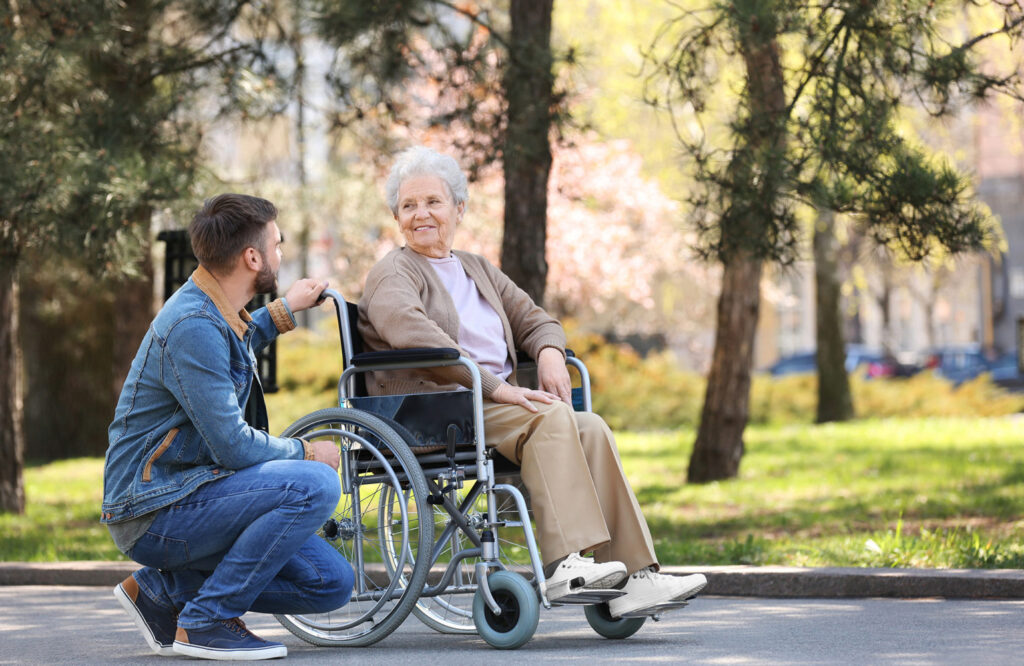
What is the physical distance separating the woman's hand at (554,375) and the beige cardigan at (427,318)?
56 mm

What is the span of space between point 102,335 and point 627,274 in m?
11.8

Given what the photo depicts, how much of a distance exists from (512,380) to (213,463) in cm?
123

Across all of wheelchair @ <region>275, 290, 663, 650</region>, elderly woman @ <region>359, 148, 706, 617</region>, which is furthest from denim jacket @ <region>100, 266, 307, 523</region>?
elderly woman @ <region>359, 148, 706, 617</region>

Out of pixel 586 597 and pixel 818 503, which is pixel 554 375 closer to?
pixel 586 597

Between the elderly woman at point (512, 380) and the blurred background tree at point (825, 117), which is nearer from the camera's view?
the elderly woman at point (512, 380)

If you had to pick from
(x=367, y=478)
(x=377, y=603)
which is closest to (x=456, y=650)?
(x=377, y=603)

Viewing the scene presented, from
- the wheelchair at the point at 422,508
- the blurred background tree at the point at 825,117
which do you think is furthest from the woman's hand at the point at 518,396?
the blurred background tree at the point at 825,117

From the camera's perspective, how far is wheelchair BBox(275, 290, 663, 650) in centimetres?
406

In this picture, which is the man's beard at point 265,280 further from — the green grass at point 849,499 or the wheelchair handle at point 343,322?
the green grass at point 849,499

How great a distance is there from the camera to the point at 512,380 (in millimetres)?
4797

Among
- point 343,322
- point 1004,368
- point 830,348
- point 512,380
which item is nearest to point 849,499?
point 512,380

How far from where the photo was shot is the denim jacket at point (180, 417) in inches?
148

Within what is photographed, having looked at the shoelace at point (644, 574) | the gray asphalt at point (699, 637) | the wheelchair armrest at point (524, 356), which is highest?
the wheelchair armrest at point (524, 356)

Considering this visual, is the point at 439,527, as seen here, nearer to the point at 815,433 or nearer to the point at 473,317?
the point at 473,317
